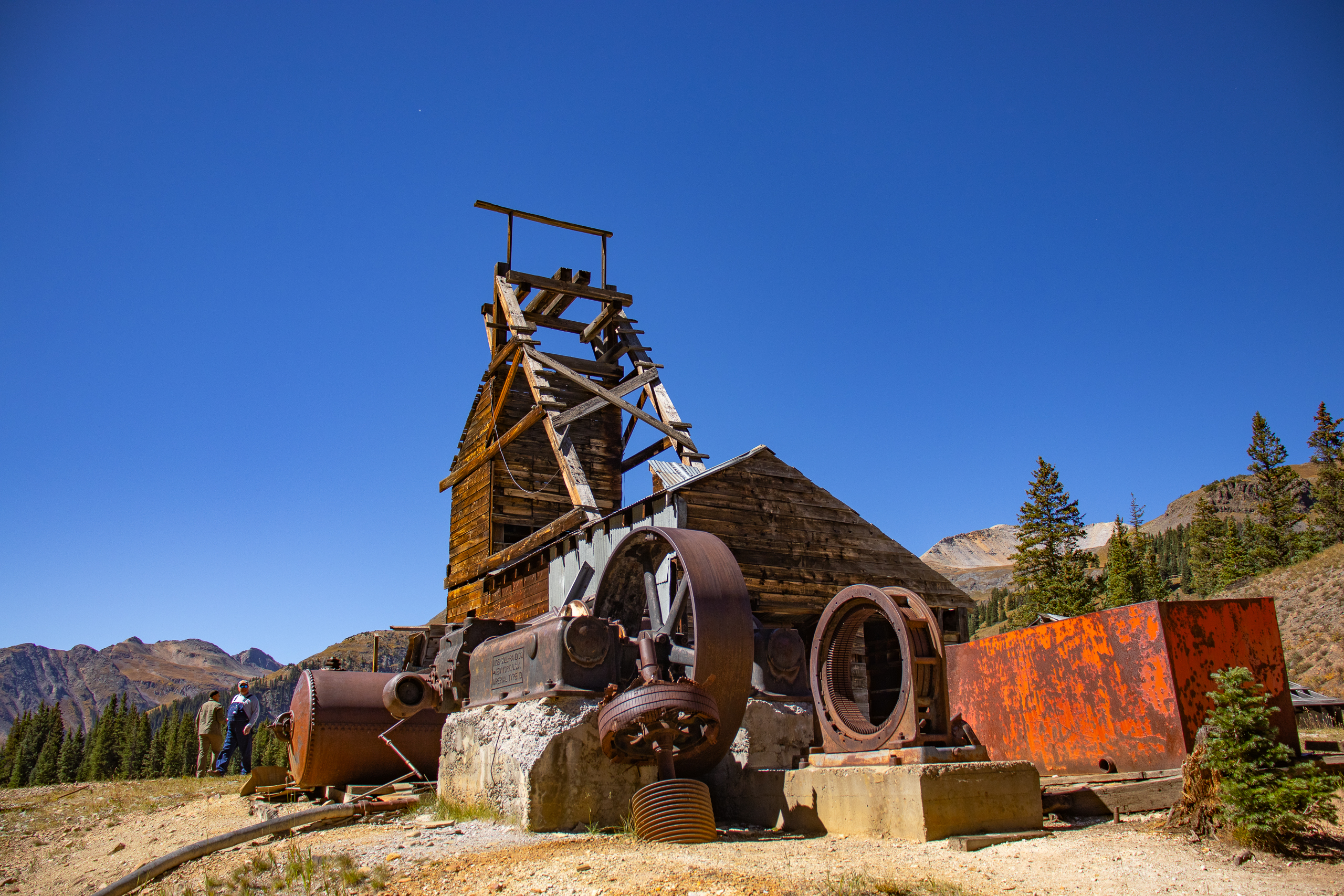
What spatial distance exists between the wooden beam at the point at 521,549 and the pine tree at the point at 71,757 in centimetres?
4046

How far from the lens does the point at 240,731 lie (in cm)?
1387

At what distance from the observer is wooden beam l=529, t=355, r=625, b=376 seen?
17.5m

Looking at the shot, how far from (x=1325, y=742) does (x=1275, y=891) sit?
5416 millimetres

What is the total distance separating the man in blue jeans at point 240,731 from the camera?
1353cm

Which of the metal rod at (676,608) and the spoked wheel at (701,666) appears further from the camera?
the metal rod at (676,608)

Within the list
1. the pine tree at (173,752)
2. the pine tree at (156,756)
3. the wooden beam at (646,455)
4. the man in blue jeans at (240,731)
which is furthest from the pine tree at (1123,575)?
the pine tree at (156,756)

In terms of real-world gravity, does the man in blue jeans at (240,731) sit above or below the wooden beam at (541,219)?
below

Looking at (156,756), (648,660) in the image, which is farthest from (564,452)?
(156,756)

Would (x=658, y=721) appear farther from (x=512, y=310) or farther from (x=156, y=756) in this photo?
(x=156, y=756)

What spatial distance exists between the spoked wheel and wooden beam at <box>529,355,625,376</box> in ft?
35.1

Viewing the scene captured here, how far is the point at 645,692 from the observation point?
227 inches

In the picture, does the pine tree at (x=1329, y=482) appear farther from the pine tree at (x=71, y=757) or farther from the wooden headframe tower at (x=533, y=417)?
the pine tree at (x=71, y=757)

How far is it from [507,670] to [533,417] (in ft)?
30.2

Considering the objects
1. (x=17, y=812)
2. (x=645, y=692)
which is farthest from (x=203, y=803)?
(x=645, y=692)
